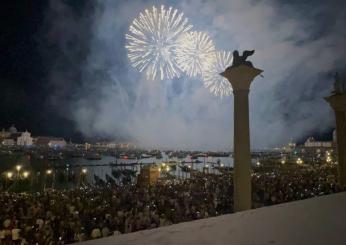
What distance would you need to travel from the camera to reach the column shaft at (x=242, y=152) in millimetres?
8664

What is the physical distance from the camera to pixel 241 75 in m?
8.71

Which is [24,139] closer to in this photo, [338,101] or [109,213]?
[109,213]

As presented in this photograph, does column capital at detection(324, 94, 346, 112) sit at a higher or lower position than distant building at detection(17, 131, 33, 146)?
lower

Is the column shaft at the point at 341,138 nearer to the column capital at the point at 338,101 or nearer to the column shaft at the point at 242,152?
the column capital at the point at 338,101

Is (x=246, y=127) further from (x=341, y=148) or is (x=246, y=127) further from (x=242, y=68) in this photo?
(x=341, y=148)

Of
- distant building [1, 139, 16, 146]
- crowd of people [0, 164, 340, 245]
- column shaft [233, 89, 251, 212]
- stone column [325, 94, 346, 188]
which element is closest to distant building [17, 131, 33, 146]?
distant building [1, 139, 16, 146]

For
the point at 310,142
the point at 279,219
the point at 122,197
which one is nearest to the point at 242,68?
the point at 279,219

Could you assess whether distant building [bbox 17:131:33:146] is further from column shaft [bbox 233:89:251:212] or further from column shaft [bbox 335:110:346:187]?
column shaft [bbox 233:89:251:212]

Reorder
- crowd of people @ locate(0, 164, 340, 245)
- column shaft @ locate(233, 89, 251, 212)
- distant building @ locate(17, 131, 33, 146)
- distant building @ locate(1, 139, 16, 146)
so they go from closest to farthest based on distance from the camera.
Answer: crowd of people @ locate(0, 164, 340, 245), column shaft @ locate(233, 89, 251, 212), distant building @ locate(1, 139, 16, 146), distant building @ locate(17, 131, 33, 146)

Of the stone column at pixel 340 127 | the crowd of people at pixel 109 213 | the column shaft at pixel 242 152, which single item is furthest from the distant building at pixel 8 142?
the column shaft at pixel 242 152

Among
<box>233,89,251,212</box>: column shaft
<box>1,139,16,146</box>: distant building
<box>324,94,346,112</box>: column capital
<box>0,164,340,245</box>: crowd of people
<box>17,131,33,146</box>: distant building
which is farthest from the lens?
<box>17,131,33,146</box>: distant building

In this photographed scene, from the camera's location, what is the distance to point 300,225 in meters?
3.53

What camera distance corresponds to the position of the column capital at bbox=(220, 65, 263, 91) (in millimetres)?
8680

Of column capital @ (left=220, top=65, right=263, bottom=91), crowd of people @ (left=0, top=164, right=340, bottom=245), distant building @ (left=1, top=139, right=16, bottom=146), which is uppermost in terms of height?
distant building @ (left=1, top=139, right=16, bottom=146)
